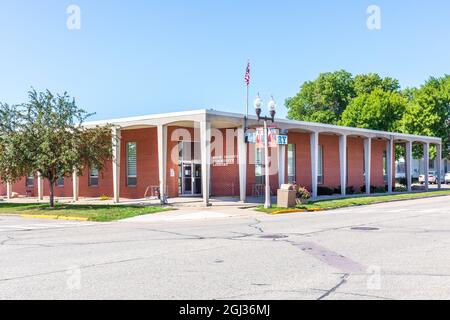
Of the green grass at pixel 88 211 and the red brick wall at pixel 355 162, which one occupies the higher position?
the red brick wall at pixel 355 162

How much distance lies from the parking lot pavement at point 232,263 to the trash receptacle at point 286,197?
814 cm

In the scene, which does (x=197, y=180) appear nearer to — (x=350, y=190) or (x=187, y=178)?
(x=187, y=178)

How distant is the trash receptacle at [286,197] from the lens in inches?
948

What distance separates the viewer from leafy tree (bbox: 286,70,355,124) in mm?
77812

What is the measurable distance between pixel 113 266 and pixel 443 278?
5560mm

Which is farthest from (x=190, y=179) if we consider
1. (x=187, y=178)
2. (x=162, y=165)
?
(x=162, y=165)

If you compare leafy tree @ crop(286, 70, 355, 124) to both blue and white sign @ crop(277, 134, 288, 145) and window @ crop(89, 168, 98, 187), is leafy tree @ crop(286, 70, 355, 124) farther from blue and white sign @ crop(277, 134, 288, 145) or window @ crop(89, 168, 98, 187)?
blue and white sign @ crop(277, 134, 288, 145)

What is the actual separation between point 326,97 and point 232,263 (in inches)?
2817

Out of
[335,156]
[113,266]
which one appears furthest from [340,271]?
[335,156]

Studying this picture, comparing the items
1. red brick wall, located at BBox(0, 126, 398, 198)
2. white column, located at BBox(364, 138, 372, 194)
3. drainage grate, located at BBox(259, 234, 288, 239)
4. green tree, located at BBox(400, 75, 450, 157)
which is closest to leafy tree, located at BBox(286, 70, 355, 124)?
green tree, located at BBox(400, 75, 450, 157)

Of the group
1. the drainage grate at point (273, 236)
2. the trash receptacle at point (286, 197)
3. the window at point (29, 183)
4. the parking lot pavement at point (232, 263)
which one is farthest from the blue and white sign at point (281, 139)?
the window at point (29, 183)

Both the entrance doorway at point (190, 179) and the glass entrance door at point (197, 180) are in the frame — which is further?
the glass entrance door at point (197, 180)

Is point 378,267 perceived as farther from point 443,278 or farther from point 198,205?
point 198,205

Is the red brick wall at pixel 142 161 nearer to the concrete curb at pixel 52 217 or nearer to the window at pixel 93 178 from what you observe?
the window at pixel 93 178
